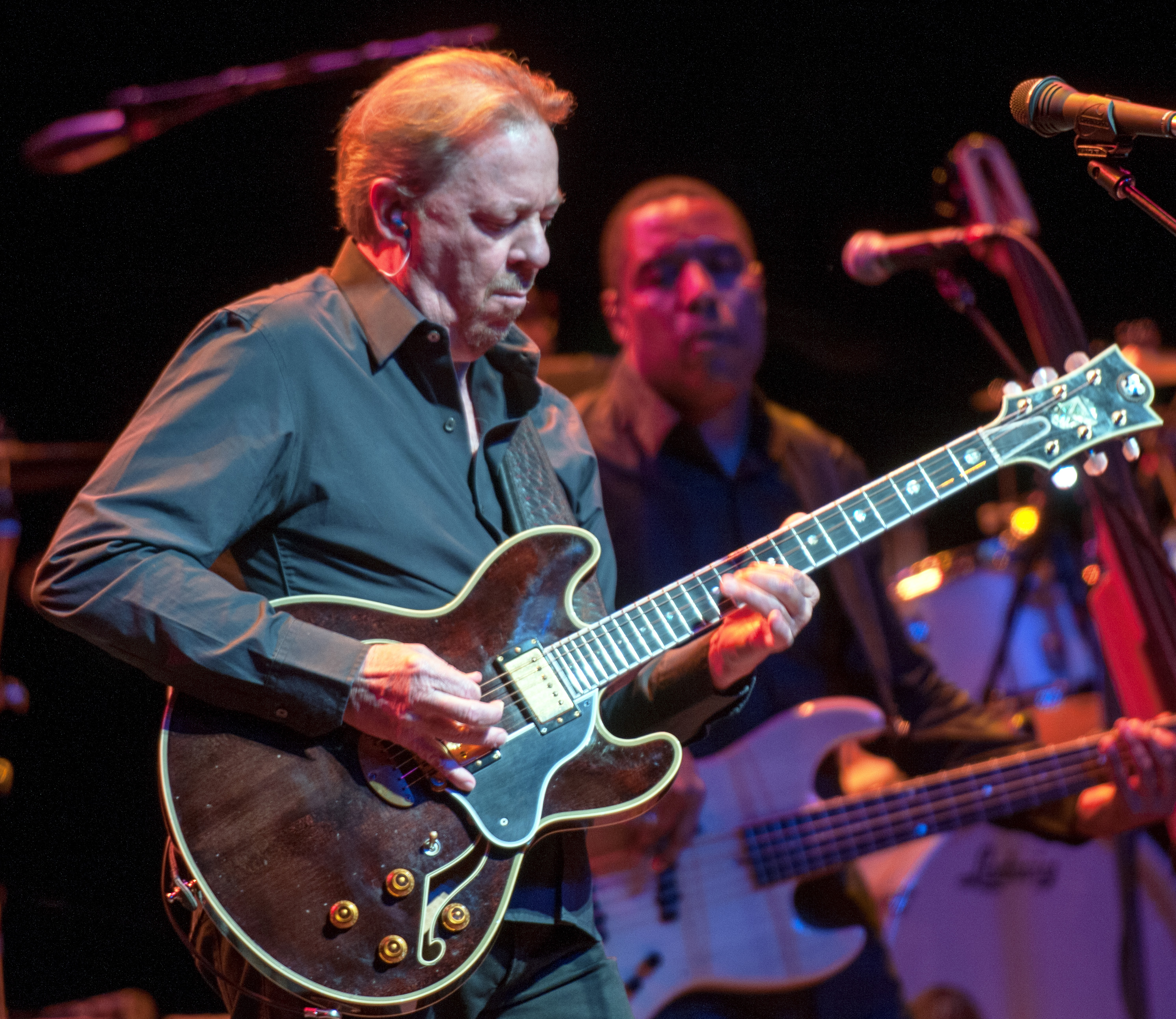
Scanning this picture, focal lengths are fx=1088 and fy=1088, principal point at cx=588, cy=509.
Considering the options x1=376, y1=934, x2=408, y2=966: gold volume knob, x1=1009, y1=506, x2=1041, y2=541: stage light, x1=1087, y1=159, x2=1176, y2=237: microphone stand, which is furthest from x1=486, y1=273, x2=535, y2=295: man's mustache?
x1=1009, y1=506, x2=1041, y2=541: stage light

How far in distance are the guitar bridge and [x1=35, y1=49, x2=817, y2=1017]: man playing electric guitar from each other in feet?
0.39

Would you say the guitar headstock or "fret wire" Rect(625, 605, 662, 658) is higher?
the guitar headstock

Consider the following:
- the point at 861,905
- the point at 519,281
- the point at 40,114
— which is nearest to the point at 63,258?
the point at 40,114

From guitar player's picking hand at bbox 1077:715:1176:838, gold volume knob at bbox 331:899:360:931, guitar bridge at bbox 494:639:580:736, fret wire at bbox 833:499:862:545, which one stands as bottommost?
guitar player's picking hand at bbox 1077:715:1176:838

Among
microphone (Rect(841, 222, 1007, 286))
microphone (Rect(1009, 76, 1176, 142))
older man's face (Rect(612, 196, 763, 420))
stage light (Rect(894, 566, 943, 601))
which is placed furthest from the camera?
stage light (Rect(894, 566, 943, 601))

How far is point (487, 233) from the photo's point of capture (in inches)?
93.8

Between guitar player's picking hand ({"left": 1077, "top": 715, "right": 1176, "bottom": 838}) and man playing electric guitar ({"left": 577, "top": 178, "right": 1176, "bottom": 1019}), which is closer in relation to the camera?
guitar player's picking hand ({"left": 1077, "top": 715, "right": 1176, "bottom": 838})

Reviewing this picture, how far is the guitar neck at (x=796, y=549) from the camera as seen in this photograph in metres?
2.27

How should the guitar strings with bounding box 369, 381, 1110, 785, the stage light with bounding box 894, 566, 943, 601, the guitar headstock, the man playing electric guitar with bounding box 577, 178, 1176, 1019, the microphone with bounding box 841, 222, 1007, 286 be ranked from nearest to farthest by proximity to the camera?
the guitar strings with bounding box 369, 381, 1110, 785, the guitar headstock, the microphone with bounding box 841, 222, 1007, 286, the man playing electric guitar with bounding box 577, 178, 1176, 1019, the stage light with bounding box 894, 566, 943, 601

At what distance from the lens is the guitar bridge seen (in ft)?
7.10

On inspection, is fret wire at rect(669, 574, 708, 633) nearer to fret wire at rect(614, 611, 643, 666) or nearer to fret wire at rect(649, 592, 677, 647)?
fret wire at rect(649, 592, 677, 647)

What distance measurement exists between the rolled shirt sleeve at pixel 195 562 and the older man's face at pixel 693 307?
215 centimetres

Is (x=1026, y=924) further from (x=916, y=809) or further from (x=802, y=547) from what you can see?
(x=802, y=547)

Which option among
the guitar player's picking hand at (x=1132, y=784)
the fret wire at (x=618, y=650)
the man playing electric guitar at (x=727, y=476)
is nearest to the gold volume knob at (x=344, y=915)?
the fret wire at (x=618, y=650)
